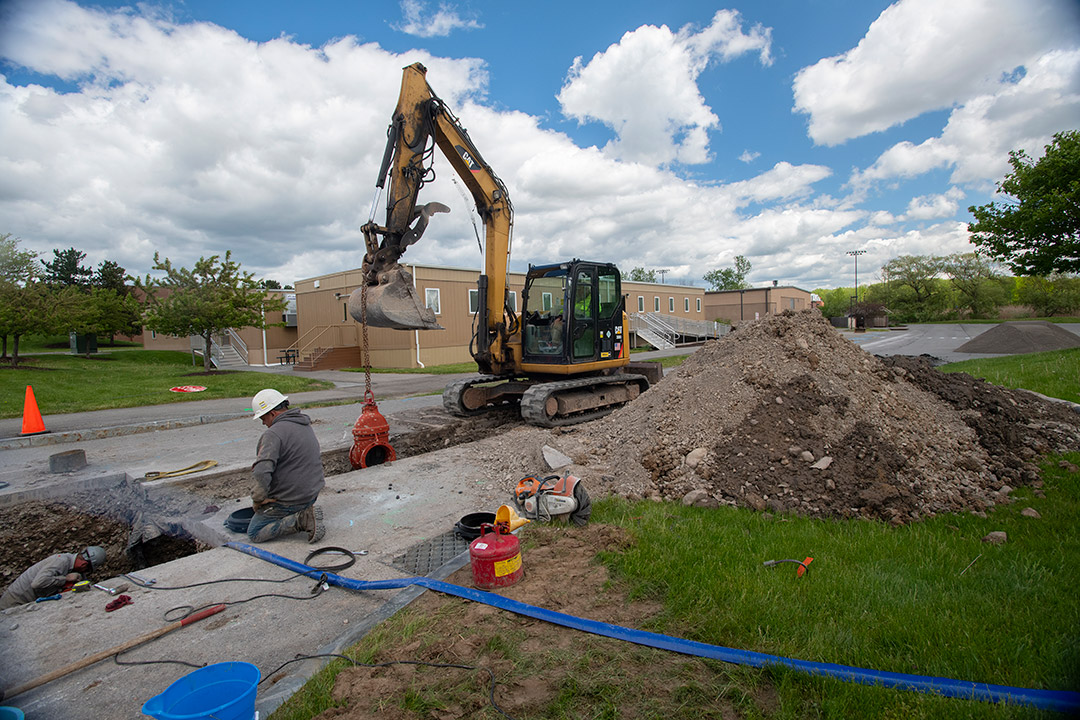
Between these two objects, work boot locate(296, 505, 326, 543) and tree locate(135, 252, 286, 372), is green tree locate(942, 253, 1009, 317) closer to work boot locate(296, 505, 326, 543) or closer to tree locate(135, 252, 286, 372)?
tree locate(135, 252, 286, 372)

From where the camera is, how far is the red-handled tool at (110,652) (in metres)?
2.99

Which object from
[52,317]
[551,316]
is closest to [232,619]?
[551,316]

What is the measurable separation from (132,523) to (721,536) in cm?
718

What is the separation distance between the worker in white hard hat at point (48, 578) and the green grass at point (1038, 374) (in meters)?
14.1

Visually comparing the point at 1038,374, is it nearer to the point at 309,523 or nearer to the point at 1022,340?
the point at 1022,340

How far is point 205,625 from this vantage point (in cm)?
367

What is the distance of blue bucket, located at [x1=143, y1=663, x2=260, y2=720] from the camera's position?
2445mm

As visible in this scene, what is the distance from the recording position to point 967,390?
8.58 meters

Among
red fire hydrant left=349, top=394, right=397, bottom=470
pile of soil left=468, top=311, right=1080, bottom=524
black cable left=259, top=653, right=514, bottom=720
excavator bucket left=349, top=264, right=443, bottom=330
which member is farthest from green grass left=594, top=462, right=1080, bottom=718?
excavator bucket left=349, top=264, right=443, bottom=330

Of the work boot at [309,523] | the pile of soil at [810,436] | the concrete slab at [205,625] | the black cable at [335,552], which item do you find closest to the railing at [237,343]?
the pile of soil at [810,436]

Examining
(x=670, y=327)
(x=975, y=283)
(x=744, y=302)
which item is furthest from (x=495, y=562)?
(x=975, y=283)

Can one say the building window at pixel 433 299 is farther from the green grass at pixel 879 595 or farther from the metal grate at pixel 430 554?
the green grass at pixel 879 595

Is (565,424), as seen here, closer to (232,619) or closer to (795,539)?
(795,539)

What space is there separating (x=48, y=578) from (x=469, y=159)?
26.3ft
